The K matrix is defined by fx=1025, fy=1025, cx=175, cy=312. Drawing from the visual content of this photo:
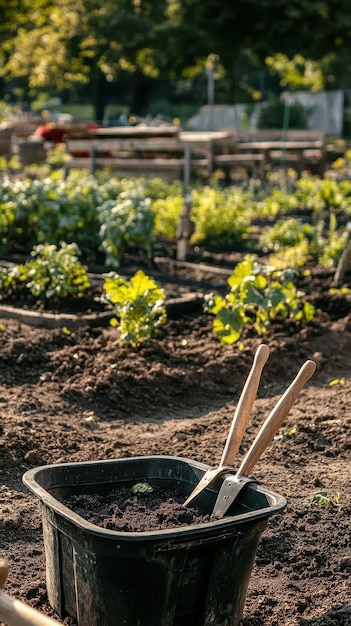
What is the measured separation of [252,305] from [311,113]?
133 feet

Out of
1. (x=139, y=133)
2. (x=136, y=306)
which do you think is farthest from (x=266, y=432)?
(x=139, y=133)

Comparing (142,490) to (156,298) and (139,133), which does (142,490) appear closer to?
(156,298)

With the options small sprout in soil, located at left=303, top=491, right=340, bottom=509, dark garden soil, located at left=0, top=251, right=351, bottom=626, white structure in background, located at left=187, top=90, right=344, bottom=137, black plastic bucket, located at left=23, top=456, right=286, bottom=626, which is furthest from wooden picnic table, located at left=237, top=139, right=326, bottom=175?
white structure in background, located at left=187, top=90, right=344, bottom=137

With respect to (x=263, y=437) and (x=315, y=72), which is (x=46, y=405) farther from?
(x=315, y=72)

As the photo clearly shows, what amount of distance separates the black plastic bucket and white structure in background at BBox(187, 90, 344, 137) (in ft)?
139

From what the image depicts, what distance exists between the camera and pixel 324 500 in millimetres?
4465

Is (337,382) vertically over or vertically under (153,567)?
under

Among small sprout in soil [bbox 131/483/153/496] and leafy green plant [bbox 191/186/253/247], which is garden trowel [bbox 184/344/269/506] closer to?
small sprout in soil [bbox 131/483/153/496]

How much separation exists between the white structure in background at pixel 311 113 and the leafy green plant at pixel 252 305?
38.0 m

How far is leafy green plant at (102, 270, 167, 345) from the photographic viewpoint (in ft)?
22.3

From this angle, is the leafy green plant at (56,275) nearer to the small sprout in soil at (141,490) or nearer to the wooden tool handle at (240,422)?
the small sprout in soil at (141,490)

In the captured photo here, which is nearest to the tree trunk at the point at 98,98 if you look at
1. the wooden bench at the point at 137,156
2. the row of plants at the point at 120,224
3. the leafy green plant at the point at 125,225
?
the wooden bench at the point at 137,156

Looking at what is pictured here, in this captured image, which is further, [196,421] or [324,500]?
[196,421]

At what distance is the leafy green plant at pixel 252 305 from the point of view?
22.4ft
